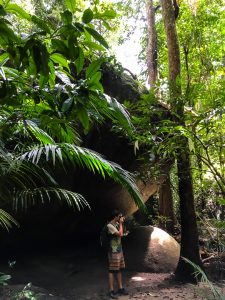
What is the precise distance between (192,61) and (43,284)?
6.22m

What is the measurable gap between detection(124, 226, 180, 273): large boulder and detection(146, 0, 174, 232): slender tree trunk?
1.20 meters

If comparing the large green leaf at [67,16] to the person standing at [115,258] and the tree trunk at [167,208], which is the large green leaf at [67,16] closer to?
the person standing at [115,258]

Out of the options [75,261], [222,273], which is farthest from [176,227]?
[75,261]

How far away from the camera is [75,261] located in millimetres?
7266

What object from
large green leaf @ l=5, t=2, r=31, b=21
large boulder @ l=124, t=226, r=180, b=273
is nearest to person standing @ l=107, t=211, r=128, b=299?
large boulder @ l=124, t=226, r=180, b=273

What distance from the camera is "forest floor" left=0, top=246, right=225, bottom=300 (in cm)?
571

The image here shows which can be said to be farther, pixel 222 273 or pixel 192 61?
pixel 192 61

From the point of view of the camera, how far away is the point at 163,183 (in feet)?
25.6

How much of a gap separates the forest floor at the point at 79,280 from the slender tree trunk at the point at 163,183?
2.06m

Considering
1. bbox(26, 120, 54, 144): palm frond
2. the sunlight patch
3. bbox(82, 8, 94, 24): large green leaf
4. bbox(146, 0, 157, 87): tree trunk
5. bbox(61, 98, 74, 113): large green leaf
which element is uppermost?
bbox(146, 0, 157, 87): tree trunk

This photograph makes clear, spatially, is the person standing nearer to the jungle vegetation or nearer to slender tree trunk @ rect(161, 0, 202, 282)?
the jungle vegetation

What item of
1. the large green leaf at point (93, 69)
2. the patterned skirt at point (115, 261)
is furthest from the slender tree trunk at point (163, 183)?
the large green leaf at point (93, 69)

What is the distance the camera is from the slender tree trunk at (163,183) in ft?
32.0

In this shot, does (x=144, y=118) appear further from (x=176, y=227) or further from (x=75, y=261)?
(x=176, y=227)
